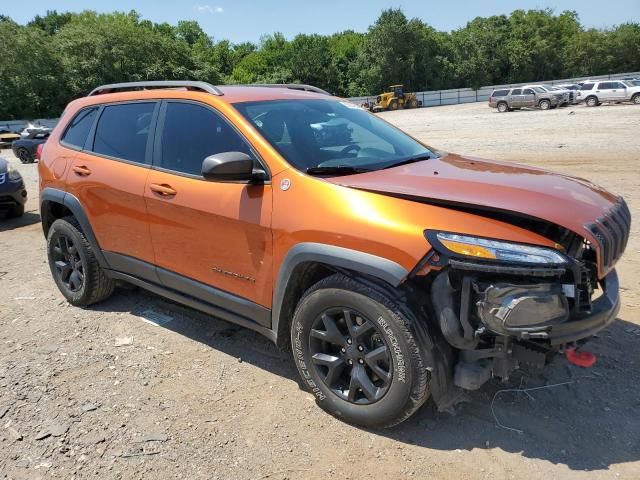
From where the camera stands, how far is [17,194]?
28.9ft

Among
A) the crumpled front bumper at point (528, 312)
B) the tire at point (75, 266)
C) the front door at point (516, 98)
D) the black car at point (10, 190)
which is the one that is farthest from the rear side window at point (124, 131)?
the front door at point (516, 98)

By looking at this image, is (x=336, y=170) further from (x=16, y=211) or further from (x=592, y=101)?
(x=592, y=101)

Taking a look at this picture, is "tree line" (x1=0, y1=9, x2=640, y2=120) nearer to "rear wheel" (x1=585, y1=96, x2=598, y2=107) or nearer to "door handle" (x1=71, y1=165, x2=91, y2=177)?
"rear wheel" (x1=585, y1=96, x2=598, y2=107)

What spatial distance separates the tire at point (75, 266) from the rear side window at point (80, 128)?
68 cm

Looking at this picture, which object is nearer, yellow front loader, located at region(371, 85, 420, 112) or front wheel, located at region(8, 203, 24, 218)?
front wheel, located at region(8, 203, 24, 218)

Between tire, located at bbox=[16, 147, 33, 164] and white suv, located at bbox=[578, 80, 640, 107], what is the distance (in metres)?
31.7

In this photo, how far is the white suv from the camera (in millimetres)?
31859

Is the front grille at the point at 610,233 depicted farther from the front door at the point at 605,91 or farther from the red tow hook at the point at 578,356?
the front door at the point at 605,91

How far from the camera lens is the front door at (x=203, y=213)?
10.3 feet

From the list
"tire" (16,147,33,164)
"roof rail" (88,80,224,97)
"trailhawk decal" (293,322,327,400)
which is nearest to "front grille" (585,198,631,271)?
"trailhawk decal" (293,322,327,400)

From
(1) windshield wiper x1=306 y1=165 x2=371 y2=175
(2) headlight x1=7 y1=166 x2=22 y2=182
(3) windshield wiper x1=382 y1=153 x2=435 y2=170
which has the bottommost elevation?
(2) headlight x1=7 y1=166 x2=22 y2=182

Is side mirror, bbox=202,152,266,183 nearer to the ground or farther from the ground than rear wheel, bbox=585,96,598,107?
farther from the ground

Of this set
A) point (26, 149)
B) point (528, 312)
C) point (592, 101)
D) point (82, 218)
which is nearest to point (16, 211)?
point (82, 218)

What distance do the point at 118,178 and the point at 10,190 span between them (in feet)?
19.3
